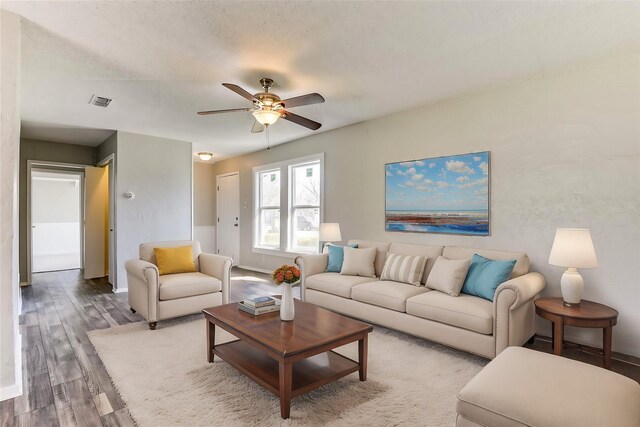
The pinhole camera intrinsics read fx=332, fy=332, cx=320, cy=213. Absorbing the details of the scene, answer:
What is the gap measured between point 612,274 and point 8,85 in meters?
4.75

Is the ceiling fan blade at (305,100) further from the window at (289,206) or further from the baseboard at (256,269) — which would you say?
the baseboard at (256,269)

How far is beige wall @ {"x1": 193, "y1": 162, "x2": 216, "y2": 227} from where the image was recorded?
806cm

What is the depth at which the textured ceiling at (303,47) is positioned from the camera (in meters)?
2.18

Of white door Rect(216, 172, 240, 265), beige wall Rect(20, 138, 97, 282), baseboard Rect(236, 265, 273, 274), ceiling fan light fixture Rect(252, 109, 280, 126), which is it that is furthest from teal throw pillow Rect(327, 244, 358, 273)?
beige wall Rect(20, 138, 97, 282)

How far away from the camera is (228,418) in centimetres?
197

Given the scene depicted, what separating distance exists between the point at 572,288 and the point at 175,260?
3.95m

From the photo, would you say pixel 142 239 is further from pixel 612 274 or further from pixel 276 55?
pixel 612 274

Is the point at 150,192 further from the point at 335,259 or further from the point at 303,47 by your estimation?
the point at 303,47

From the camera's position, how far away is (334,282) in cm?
382

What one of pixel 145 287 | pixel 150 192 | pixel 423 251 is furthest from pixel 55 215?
pixel 423 251

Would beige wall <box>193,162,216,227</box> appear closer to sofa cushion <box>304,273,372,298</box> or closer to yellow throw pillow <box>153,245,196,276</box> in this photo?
yellow throw pillow <box>153,245,196,276</box>

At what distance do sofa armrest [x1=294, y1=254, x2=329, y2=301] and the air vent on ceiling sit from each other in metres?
2.93

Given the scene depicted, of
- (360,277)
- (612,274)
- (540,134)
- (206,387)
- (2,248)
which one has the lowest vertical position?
(206,387)

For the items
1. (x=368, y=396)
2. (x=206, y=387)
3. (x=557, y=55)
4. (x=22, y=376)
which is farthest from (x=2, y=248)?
(x=557, y=55)
